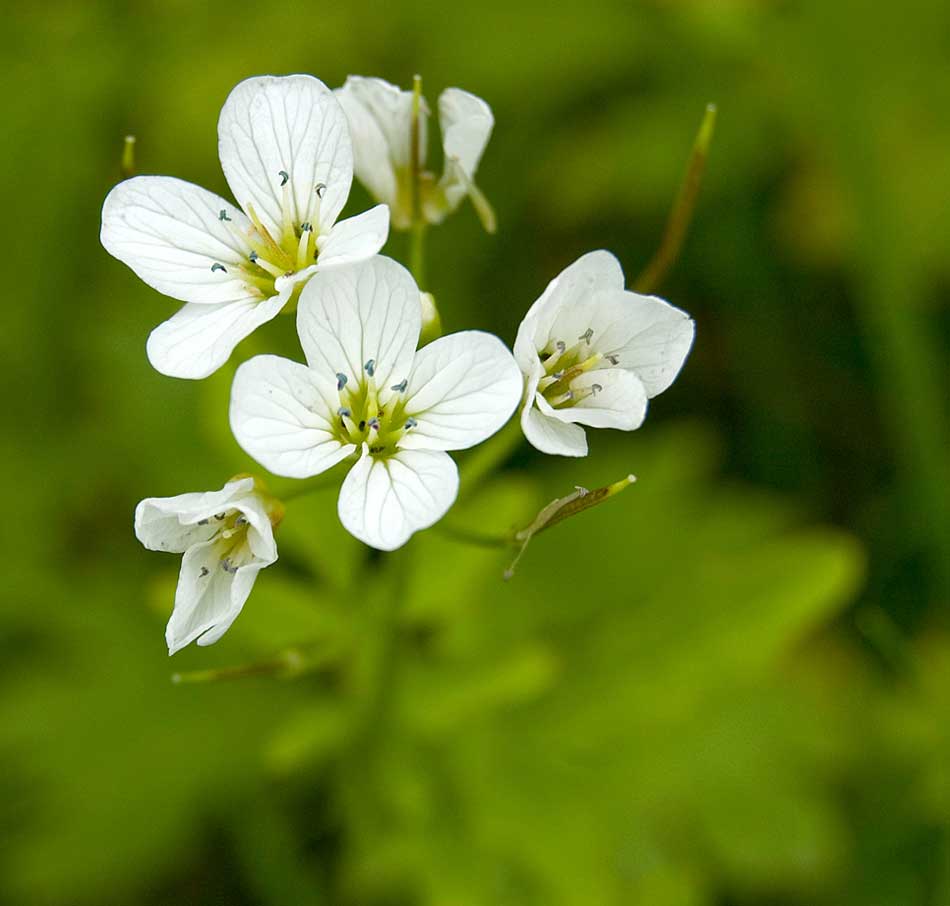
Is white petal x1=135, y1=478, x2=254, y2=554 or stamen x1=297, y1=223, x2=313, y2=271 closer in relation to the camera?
white petal x1=135, y1=478, x2=254, y2=554

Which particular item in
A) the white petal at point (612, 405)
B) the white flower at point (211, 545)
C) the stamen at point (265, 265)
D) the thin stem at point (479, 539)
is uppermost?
the stamen at point (265, 265)

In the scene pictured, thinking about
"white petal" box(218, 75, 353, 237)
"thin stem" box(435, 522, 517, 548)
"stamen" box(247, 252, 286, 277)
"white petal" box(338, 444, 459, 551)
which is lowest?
"thin stem" box(435, 522, 517, 548)

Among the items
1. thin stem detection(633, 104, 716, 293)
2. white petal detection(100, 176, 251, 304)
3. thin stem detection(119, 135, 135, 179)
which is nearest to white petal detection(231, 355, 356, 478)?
white petal detection(100, 176, 251, 304)

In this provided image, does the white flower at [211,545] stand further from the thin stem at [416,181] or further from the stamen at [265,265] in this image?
the thin stem at [416,181]

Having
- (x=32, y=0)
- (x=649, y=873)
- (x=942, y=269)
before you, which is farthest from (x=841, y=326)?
(x=32, y=0)

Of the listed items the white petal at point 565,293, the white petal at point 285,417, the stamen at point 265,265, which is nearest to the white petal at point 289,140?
the stamen at point 265,265

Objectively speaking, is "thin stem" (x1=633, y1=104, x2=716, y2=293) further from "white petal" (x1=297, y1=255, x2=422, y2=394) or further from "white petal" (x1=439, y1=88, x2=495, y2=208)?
"white petal" (x1=297, y1=255, x2=422, y2=394)

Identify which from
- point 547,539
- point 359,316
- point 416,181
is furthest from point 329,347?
point 547,539
